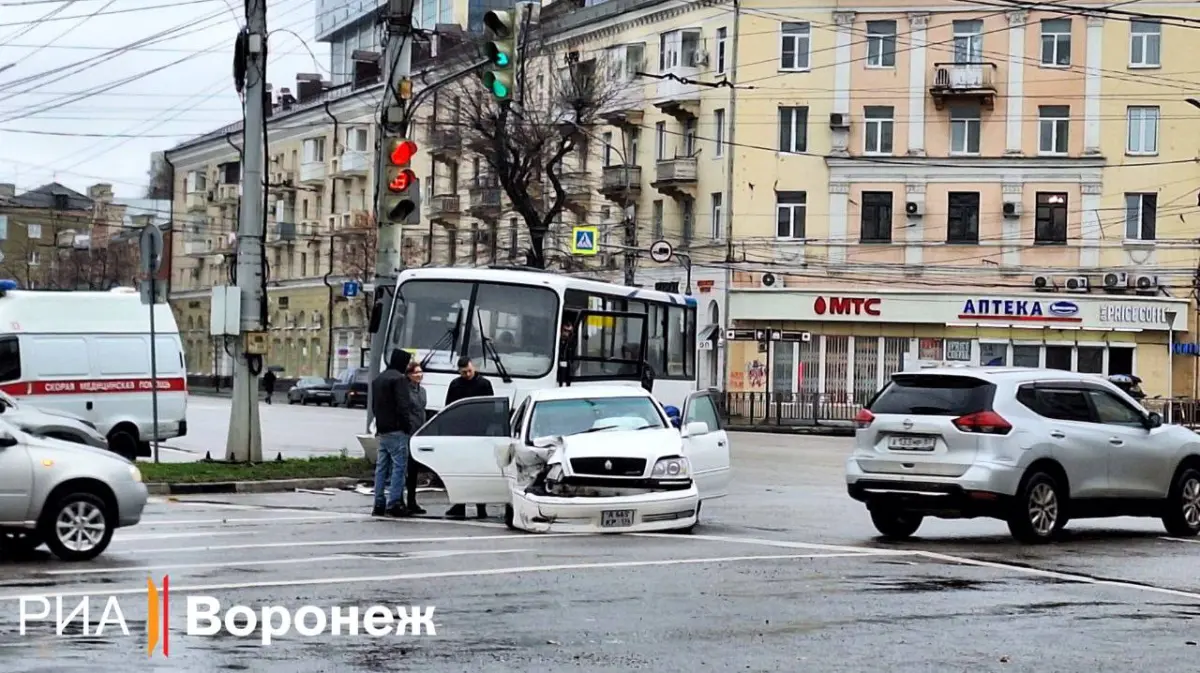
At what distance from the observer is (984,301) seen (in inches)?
2373

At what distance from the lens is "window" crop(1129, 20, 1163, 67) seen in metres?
58.6

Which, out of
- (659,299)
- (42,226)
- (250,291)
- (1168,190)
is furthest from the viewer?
(42,226)

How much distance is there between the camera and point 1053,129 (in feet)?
196

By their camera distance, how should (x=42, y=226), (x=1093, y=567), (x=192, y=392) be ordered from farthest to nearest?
(x=42, y=226) → (x=192, y=392) → (x=1093, y=567)

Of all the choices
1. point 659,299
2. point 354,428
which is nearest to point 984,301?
point 354,428

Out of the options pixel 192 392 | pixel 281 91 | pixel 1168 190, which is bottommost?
pixel 192 392

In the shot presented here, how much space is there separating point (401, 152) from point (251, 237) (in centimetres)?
408

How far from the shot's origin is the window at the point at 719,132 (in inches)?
2430

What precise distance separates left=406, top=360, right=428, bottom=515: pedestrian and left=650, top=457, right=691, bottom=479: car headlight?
3440mm

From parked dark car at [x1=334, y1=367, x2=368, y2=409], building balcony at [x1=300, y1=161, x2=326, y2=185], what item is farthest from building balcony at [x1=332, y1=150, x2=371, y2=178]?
parked dark car at [x1=334, y1=367, x2=368, y2=409]

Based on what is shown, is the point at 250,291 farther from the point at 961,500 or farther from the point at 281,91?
the point at 281,91

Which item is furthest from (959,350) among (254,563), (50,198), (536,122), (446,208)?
(50,198)

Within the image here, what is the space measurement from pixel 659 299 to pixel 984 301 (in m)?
29.2

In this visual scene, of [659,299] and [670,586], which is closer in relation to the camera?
[670,586]
